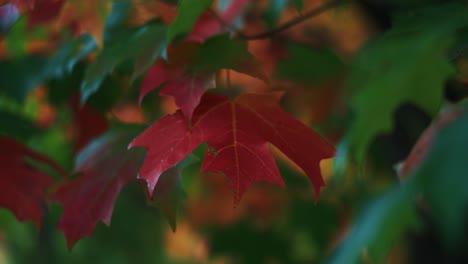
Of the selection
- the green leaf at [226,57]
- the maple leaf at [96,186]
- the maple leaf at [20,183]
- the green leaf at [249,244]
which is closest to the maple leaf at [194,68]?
the green leaf at [226,57]

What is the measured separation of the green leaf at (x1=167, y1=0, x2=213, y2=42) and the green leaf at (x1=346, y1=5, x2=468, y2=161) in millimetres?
208

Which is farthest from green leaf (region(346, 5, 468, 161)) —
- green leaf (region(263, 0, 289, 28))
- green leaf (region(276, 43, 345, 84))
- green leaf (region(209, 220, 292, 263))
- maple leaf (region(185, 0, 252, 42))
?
green leaf (region(209, 220, 292, 263))

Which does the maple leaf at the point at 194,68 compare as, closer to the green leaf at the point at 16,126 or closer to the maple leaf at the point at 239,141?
the maple leaf at the point at 239,141

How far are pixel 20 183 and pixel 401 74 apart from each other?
1.86ft

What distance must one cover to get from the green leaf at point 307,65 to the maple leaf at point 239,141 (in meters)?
0.67

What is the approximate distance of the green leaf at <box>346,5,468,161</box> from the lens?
594 mm

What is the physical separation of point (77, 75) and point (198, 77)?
0.56 m

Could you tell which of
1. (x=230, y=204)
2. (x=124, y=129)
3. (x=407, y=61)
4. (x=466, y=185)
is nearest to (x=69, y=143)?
(x=230, y=204)

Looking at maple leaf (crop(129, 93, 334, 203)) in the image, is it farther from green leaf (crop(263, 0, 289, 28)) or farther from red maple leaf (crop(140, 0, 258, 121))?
green leaf (crop(263, 0, 289, 28))

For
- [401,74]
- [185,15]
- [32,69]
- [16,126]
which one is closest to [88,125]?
[32,69]

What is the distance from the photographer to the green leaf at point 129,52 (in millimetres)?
780

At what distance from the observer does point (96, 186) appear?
2.69 feet

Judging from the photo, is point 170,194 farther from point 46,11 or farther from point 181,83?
point 46,11

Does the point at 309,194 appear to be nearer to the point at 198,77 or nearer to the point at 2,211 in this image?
the point at 2,211
